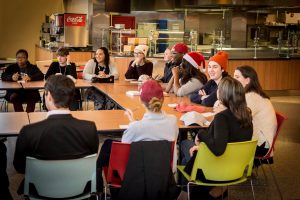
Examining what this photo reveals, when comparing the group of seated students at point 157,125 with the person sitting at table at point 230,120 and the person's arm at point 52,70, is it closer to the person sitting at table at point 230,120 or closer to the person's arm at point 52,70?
the person sitting at table at point 230,120

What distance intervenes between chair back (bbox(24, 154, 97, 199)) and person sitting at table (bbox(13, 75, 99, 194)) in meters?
0.12

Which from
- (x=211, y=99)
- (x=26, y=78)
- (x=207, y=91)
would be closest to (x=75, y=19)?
(x=26, y=78)

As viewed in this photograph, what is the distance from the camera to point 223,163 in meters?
3.23

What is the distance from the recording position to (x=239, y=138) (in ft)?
11.1

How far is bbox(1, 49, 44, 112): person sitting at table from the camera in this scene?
6.66 metres

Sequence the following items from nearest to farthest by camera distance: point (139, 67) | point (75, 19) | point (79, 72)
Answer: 1. point (139, 67)
2. point (79, 72)
3. point (75, 19)

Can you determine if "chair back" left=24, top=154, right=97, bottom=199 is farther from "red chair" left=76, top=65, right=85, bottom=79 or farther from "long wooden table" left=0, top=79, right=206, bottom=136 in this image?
"red chair" left=76, top=65, right=85, bottom=79

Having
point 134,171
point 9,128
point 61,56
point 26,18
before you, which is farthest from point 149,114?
point 26,18

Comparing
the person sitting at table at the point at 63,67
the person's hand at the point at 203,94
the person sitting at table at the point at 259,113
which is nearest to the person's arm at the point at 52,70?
the person sitting at table at the point at 63,67

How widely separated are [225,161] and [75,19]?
A: 306 inches

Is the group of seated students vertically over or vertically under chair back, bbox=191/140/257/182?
over

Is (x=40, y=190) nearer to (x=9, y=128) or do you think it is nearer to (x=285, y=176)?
(x=9, y=128)

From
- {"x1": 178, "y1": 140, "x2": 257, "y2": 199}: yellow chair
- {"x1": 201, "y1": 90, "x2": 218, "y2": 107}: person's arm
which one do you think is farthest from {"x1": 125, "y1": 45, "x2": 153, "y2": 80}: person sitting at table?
{"x1": 178, "y1": 140, "x2": 257, "y2": 199}: yellow chair

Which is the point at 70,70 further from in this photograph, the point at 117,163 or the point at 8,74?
the point at 117,163
